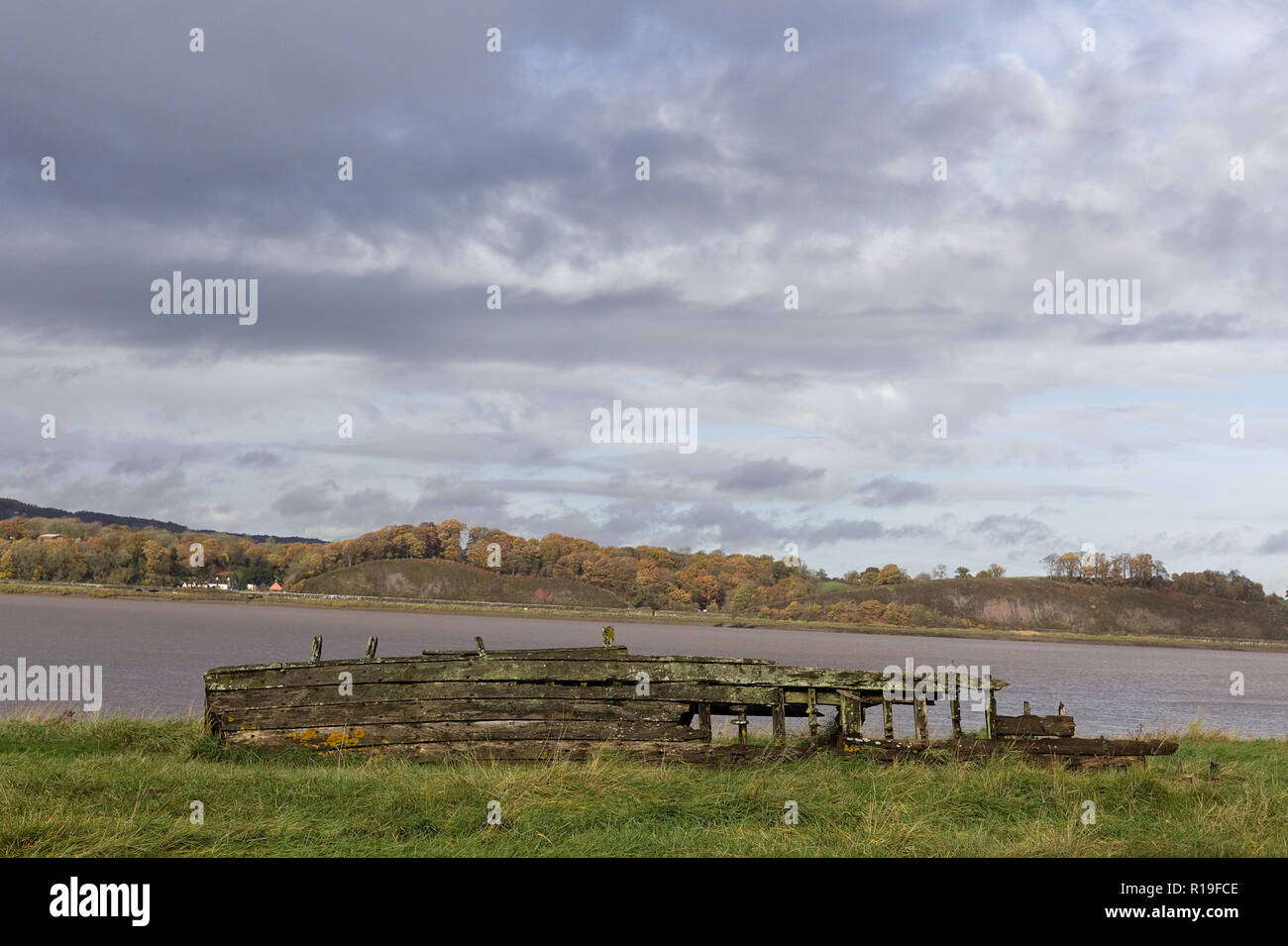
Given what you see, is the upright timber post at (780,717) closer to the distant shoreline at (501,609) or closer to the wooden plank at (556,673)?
the wooden plank at (556,673)

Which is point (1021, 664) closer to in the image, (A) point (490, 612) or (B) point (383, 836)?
(B) point (383, 836)

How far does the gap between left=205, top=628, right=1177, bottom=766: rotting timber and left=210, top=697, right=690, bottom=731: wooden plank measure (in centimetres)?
1

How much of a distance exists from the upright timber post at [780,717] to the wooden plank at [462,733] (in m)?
1.16

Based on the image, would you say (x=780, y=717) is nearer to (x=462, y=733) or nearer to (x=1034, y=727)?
(x=1034, y=727)

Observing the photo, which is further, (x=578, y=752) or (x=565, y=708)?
(x=565, y=708)

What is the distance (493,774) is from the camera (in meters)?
10.5

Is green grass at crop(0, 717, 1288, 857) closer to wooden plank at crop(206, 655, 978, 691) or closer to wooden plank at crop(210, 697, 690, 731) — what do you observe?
wooden plank at crop(210, 697, 690, 731)

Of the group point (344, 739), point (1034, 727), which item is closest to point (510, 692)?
point (344, 739)

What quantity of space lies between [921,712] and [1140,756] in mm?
3008

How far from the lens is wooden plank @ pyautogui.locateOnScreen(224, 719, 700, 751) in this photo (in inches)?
551

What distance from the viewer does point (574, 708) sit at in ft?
46.3

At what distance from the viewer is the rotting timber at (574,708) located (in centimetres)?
1387

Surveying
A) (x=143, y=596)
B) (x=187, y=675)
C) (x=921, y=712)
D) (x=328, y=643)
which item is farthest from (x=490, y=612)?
(x=921, y=712)

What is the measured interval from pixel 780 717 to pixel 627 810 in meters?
5.60
